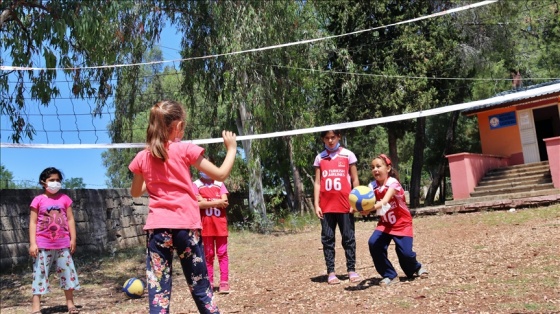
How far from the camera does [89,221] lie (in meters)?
11.8

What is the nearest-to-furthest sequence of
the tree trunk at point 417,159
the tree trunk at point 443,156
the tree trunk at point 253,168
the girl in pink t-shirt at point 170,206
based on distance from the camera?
1. the girl in pink t-shirt at point 170,206
2. the tree trunk at point 253,168
3. the tree trunk at point 417,159
4. the tree trunk at point 443,156

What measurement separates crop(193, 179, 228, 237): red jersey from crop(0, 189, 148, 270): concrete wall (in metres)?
4.81

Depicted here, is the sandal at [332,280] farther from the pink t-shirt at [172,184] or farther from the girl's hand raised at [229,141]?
the girl's hand raised at [229,141]

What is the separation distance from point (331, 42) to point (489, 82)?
34.0 feet

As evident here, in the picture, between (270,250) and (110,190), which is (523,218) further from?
(110,190)

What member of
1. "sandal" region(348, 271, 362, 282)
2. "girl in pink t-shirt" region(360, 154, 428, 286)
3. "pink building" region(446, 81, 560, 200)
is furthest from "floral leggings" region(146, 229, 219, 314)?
"pink building" region(446, 81, 560, 200)

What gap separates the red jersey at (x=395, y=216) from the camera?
6.37 meters

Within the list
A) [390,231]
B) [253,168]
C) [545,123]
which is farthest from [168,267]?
[545,123]

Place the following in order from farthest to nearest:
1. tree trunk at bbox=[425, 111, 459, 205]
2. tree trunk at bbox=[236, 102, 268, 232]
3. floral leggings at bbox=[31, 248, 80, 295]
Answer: tree trunk at bbox=[425, 111, 459, 205] → tree trunk at bbox=[236, 102, 268, 232] → floral leggings at bbox=[31, 248, 80, 295]

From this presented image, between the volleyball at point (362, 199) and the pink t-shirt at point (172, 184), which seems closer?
the pink t-shirt at point (172, 184)

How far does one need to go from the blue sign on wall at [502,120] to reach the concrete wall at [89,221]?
13.2 metres

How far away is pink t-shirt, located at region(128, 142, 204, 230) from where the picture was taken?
3650 millimetres

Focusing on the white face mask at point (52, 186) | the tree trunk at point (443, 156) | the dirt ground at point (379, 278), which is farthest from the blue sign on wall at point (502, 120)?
the white face mask at point (52, 186)

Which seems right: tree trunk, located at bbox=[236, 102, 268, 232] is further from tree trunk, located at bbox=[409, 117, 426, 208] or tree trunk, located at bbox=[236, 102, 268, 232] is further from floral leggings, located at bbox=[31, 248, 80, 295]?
floral leggings, located at bbox=[31, 248, 80, 295]
